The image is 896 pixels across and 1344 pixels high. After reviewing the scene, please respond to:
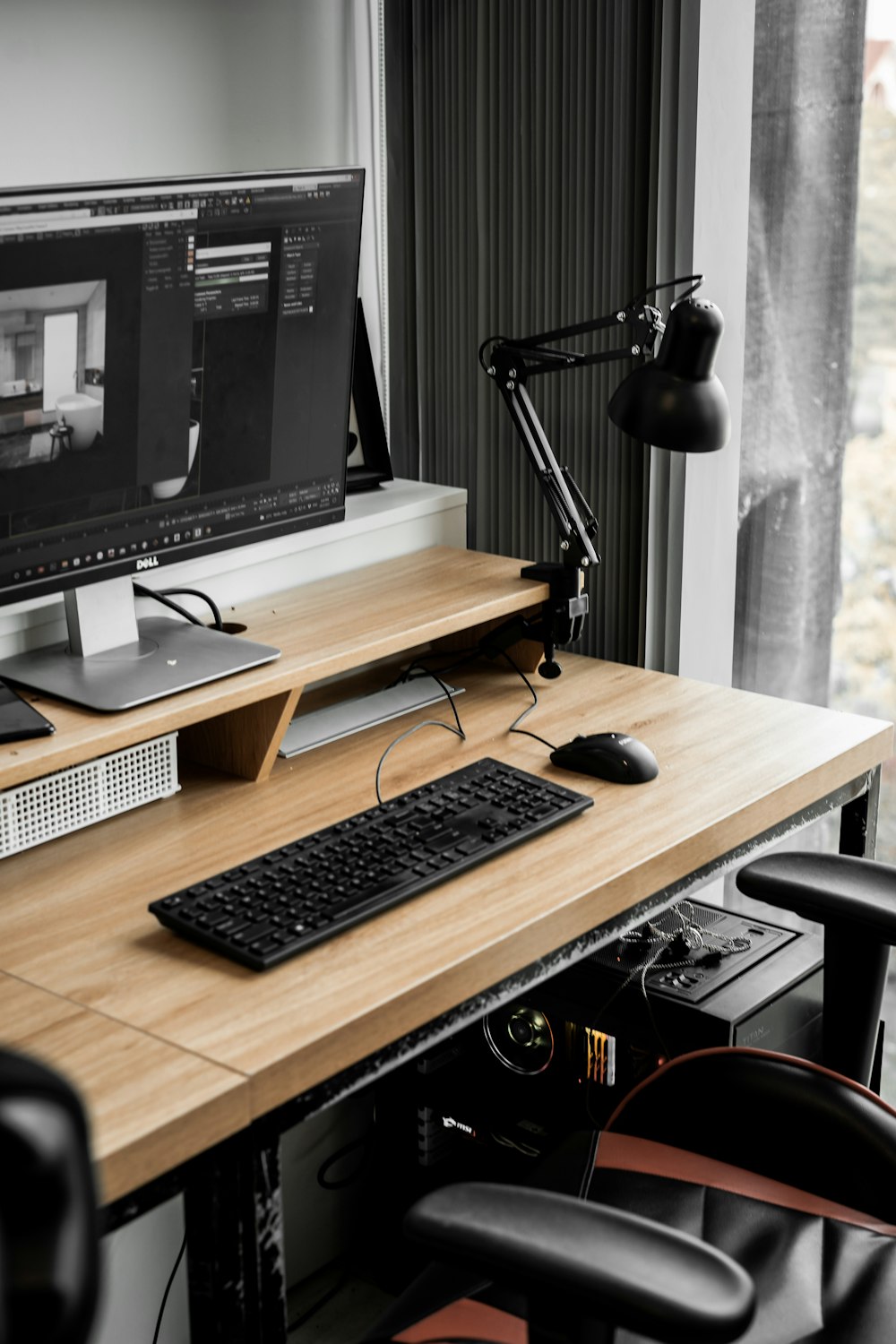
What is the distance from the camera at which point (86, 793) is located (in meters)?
1.56

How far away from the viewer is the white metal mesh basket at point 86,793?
4.90ft

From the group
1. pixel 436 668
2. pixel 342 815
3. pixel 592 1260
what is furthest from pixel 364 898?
pixel 436 668

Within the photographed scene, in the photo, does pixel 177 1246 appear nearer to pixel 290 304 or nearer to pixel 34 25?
pixel 290 304

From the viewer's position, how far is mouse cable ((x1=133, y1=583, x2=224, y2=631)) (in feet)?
5.81

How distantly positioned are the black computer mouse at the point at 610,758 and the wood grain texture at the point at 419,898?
14 millimetres

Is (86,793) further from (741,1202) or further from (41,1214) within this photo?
(41,1214)

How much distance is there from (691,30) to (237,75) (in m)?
0.59

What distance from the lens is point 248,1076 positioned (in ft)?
3.66

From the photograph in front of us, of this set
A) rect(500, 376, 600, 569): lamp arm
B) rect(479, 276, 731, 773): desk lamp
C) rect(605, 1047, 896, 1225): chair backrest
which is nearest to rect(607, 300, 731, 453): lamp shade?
rect(479, 276, 731, 773): desk lamp

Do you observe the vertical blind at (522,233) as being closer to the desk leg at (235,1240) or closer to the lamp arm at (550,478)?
the lamp arm at (550,478)

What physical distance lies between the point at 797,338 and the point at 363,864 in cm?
110

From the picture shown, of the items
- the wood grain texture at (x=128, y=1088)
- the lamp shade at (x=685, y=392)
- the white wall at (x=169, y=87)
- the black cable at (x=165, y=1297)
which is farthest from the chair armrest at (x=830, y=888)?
the white wall at (x=169, y=87)

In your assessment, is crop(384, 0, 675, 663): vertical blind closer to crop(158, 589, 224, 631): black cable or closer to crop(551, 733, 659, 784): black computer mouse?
crop(551, 733, 659, 784): black computer mouse

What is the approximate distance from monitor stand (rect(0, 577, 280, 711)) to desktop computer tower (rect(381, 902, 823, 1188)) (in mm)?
588
